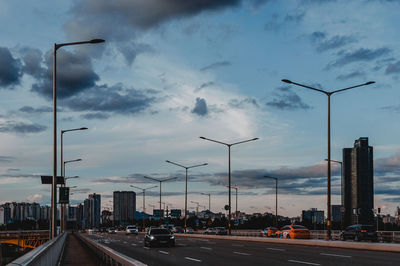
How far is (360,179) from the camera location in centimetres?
14238

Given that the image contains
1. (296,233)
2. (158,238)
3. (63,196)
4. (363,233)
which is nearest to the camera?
(158,238)

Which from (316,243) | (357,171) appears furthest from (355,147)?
(316,243)

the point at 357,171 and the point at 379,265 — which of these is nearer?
the point at 379,265

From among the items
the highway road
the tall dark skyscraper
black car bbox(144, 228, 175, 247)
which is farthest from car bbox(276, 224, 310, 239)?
the tall dark skyscraper

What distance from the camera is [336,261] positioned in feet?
69.4

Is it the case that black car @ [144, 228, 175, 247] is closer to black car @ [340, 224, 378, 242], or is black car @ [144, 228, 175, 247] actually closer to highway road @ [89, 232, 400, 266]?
highway road @ [89, 232, 400, 266]

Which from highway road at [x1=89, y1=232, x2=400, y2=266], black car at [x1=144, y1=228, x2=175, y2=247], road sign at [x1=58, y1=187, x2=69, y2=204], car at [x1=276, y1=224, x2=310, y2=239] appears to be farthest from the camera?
car at [x1=276, y1=224, x2=310, y2=239]

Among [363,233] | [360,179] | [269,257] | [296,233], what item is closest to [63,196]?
[269,257]

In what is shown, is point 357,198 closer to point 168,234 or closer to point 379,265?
point 168,234

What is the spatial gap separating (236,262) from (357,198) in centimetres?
12536

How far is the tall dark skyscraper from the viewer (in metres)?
138

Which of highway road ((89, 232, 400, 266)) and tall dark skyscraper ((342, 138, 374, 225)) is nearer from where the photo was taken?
highway road ((89, 232, 400, 266))

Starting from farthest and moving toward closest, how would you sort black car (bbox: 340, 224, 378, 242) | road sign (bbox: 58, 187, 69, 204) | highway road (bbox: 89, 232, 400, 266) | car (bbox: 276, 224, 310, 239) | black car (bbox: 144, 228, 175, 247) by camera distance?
car (bbox: 276, 224, 310, 239)
black car (bbox: 340, 224, 378, 242)
road sign (bbox: 58, 187, 69, 204)
black car (bbox: 144, 228, 175, 247)
highway road (bbox: 89, 232, 400, 266)

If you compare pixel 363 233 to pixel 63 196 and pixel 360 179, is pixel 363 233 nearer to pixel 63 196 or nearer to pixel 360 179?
pixel 63 196
